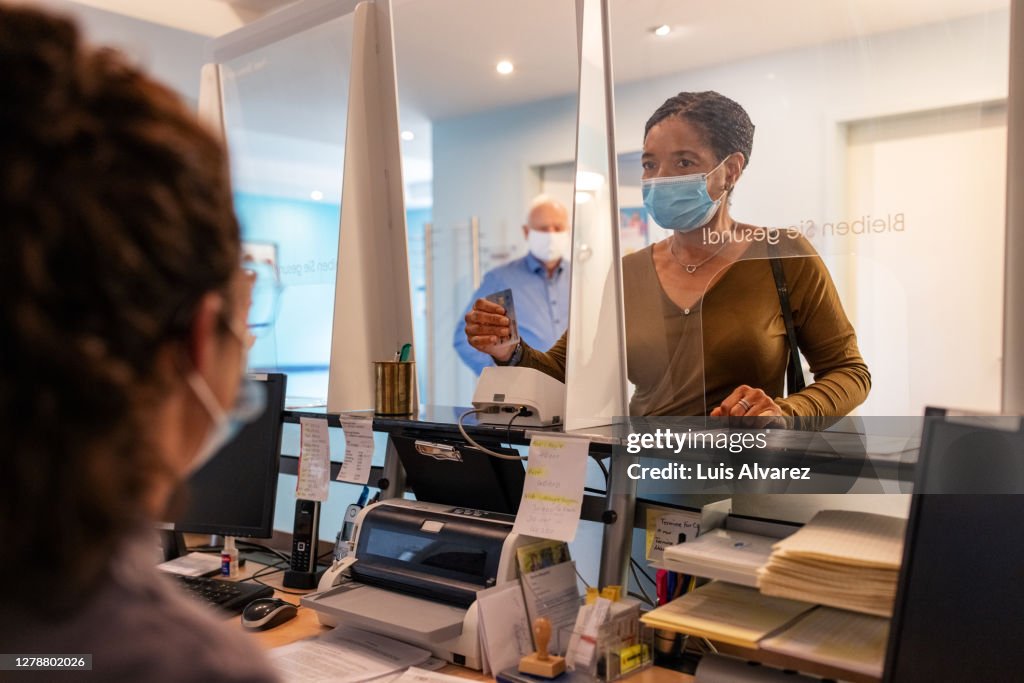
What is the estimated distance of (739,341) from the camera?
144 centimetres

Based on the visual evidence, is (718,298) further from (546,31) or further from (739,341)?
(546,31)

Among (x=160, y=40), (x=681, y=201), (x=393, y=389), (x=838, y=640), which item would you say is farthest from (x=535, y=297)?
(x=838, y=640)

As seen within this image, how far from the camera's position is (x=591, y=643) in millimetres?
1253

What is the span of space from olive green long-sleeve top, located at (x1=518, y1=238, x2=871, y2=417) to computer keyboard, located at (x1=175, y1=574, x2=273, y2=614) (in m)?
0.89

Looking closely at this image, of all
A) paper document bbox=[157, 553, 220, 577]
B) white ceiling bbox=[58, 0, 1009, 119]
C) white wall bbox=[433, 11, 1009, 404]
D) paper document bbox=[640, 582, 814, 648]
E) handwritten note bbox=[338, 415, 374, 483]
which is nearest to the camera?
paper document bbox=[640, 582, 814, 648]

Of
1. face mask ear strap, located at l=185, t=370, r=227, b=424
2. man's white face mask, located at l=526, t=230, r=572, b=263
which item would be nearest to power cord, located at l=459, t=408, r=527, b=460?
face mask ear strap, located at l=185, t=370, r=227, b=424

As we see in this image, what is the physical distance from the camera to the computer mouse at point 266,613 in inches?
61.6

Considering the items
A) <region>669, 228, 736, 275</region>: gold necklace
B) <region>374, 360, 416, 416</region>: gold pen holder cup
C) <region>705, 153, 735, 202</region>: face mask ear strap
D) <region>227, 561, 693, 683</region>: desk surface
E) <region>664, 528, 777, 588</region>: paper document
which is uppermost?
<region>705, 153, 735, 202</region>: face mask ear strap

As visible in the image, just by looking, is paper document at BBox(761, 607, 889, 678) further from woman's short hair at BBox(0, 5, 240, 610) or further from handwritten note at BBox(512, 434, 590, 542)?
woman's short hair at BBox(0, 5, 240, 610)

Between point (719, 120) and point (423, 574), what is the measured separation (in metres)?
0.96

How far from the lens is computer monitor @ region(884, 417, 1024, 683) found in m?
0.96

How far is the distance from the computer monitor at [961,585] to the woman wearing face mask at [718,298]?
0.31 metres

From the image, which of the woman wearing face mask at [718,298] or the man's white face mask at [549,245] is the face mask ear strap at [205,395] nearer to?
the woman wearing face mask at [718,298]

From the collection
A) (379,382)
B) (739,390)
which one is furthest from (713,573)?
(379,382)
